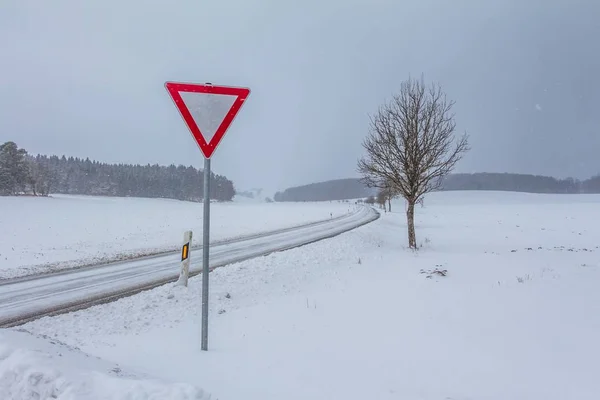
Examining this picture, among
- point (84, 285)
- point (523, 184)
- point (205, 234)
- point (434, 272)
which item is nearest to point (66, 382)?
point (205, 234)

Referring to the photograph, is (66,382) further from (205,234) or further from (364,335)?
(364,335)

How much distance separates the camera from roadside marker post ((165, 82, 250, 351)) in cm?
422

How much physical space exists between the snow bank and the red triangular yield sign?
2.49 metres

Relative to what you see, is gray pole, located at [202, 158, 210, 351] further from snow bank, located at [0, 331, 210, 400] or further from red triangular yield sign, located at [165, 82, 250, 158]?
snow bank, located at [0, 331, 210, 400]

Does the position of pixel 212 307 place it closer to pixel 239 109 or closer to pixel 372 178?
pixel 239 109

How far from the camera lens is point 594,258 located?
46.2 feet

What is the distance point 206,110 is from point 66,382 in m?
3.05

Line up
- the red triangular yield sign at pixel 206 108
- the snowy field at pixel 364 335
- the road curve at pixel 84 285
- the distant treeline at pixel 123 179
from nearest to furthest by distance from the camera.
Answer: the snowy field at pixel 364 335, the red triangular yield sign at pixel 206 108, the road curve at pixel 84 285, the distant treeline at pixel 123 179

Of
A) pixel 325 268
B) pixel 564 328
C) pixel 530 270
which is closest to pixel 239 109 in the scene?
pixel 564 328

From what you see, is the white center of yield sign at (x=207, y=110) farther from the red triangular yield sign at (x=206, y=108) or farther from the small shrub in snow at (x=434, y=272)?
the small shrub in snow at (x=434, y=272)

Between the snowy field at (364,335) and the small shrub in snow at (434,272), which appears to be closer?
the snowy field at (364,335)

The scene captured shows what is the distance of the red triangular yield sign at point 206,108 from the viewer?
4.22m

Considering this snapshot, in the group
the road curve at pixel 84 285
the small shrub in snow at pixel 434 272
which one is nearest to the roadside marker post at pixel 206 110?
the road curve at pixel 84 285

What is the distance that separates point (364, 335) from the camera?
5762mm
